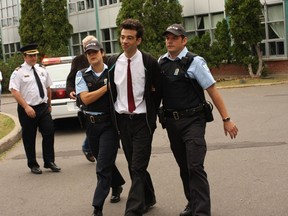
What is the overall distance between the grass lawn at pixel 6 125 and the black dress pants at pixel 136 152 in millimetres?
6332

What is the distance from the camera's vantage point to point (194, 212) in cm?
457

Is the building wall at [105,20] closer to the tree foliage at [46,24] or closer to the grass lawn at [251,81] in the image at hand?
the tree foliage at [46,24]

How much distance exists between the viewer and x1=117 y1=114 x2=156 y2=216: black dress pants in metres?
4.70

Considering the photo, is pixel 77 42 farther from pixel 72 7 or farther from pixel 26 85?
pixel 26 85

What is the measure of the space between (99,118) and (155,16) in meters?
21.1

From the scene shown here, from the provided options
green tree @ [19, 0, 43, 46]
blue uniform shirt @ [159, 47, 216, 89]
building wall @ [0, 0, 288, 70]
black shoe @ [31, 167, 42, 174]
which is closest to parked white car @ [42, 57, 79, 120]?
black shoe @ [31, 167, 42, 174]

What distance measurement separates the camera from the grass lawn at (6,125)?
1118cm

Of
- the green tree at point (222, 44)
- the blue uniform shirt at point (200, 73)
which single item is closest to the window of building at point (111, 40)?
the green tree at point (222, 44)

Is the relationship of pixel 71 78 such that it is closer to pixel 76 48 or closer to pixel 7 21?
pixel 76 48

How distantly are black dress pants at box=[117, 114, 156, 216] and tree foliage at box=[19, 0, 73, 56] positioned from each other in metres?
28.9

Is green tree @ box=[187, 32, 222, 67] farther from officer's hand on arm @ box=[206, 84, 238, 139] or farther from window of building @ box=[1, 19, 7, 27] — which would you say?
window of building @ box=[1, 19, 7, 27]

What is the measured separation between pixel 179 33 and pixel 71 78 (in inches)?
113

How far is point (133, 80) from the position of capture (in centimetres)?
485

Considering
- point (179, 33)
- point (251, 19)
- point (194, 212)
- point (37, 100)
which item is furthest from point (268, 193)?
point (251, 19)
